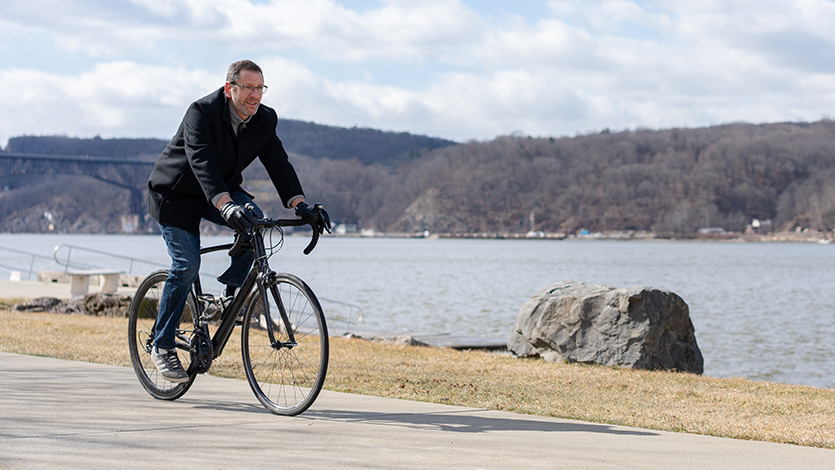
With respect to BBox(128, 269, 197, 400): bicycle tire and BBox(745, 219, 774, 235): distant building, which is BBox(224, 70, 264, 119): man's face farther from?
BBox(745, 219, 774, 235): distant building

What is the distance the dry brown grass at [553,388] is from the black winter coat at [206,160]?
172 cm

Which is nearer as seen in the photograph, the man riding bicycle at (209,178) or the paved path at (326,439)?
the paved path at (326,439)

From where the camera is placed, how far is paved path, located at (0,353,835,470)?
3889mm

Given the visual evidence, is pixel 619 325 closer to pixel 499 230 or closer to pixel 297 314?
pixel 297 314

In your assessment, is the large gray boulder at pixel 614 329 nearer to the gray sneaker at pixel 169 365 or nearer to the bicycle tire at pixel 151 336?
the bicycle tire at pixel 151 336

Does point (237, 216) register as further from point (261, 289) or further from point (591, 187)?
point (591, 187)

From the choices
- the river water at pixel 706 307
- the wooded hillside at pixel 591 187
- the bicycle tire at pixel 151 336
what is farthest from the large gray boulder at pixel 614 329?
the wooded hillside at pixel 591 187

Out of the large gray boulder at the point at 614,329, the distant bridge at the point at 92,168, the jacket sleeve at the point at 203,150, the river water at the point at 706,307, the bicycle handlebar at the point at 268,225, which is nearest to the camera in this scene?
the bicycle handlebar at the point at 268,225

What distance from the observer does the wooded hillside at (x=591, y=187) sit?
6722 inches

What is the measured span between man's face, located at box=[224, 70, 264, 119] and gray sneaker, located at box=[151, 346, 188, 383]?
1.51 m

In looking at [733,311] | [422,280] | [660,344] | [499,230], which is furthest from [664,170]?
[660,344]

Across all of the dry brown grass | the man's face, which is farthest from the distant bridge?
the man's face

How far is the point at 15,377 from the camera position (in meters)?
6.18

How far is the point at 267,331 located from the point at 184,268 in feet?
2.07
